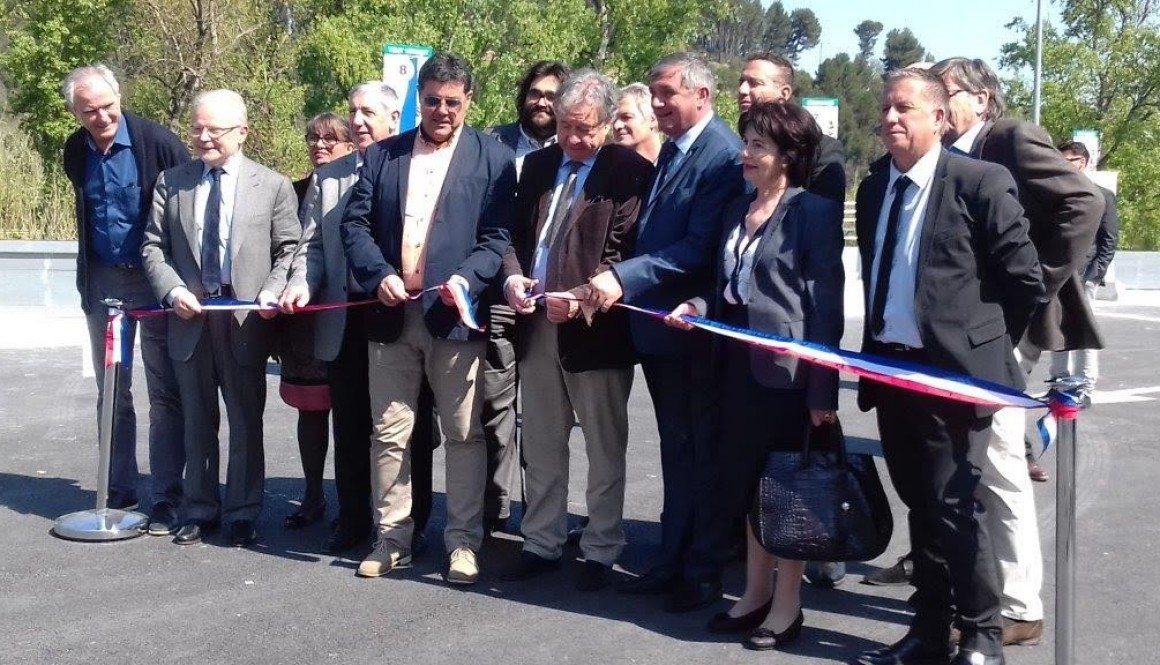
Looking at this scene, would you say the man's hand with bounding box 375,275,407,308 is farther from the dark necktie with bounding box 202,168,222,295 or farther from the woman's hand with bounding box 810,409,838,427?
the woman's hand with bounding box 810,409,838,427

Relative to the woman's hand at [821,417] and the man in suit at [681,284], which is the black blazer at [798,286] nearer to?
the woman's hand at [821,417]

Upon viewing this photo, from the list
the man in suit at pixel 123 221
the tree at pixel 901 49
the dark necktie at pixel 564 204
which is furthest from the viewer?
the tree at pixel 901 49

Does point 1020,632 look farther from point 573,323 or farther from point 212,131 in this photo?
point 212,131

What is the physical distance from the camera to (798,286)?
4.85 meters

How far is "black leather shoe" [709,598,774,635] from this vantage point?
→ 5.01m

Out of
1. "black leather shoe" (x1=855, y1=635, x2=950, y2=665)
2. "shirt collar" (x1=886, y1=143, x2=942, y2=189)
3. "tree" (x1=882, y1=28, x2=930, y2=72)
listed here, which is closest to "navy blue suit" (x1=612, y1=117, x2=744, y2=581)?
"black leather shoe" (x1=855, y1=635, x2=950, y2=665)

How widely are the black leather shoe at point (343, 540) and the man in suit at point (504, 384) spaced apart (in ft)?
2.11

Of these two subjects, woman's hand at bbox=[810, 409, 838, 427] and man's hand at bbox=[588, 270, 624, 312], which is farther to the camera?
man's hand at bbox=[588, 270, 624, 312]

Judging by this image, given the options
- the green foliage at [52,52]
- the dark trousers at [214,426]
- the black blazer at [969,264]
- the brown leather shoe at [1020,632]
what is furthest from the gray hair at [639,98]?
the green foliage at [52,52]

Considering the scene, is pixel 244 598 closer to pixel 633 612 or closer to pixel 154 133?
pixel 633 612

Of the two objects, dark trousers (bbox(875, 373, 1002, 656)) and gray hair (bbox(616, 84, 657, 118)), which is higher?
gray hair (bbox(616, 84, 657, 118))

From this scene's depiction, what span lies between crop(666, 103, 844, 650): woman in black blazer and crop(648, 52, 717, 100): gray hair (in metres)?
0.45

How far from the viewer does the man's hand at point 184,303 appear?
240 inches

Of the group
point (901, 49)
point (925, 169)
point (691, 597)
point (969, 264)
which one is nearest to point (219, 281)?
point (691, 597)
